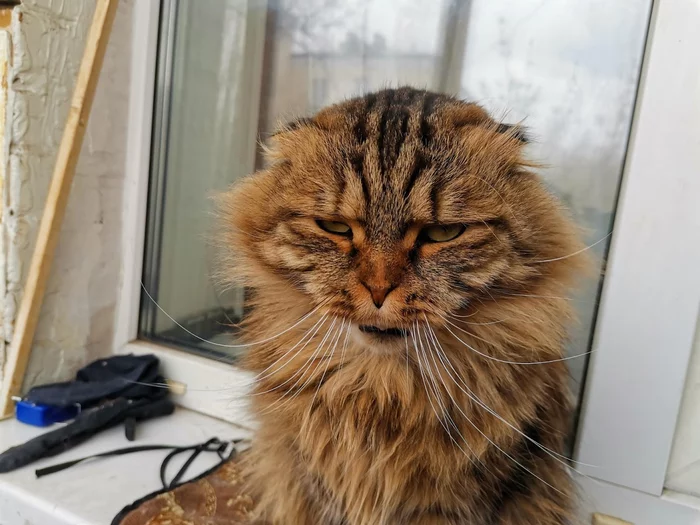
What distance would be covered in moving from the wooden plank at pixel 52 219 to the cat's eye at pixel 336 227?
78cm

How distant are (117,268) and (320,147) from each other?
0.93 m

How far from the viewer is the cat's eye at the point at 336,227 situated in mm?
682

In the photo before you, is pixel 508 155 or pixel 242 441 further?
pixel 242 441

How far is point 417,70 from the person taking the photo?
1213 millimetres

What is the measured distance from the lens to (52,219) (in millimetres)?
1153

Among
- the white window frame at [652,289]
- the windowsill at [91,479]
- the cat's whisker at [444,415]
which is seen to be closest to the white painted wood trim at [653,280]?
the white window frame at [652,289]

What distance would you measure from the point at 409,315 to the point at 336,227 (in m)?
0.16

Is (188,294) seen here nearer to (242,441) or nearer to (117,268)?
(117,268)

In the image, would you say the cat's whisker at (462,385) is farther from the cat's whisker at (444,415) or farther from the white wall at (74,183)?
the white wall at (74,183)

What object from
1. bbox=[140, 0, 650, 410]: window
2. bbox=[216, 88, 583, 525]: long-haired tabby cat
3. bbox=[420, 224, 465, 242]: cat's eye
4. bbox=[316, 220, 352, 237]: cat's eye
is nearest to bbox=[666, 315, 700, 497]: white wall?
bbox=[140, 0, 650, 410]: window

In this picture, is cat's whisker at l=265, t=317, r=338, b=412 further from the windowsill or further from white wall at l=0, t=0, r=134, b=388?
white wall at l=0, t=0, r=134, b=388

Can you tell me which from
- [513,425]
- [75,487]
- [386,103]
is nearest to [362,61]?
[386,103]

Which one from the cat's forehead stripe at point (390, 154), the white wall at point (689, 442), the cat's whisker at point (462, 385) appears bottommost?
the white wall at point (689, 442)

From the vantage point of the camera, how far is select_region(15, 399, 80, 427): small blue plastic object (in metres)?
1.14
